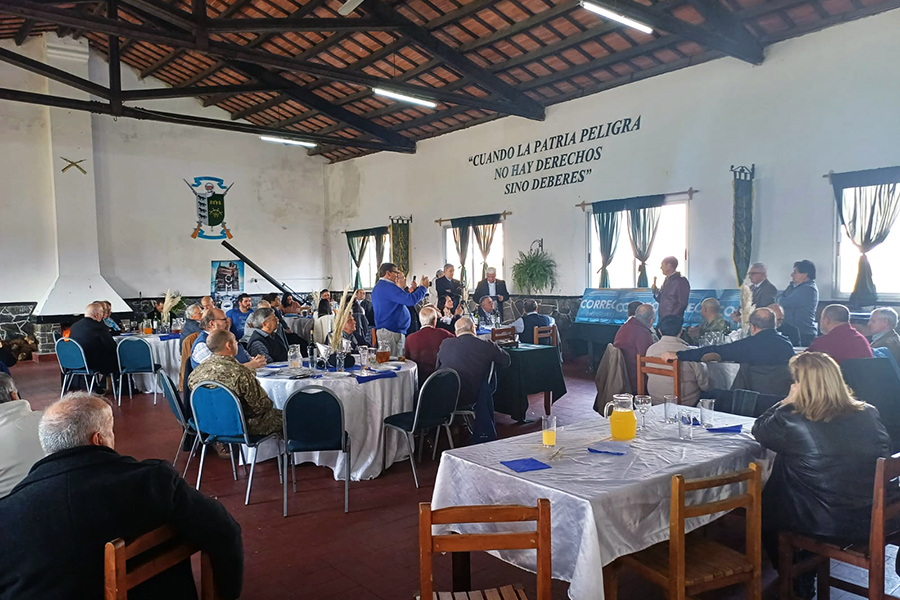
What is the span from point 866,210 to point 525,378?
4.56 metres

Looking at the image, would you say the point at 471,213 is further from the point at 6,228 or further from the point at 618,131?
the point at 6,228

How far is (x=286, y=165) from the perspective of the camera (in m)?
15.5

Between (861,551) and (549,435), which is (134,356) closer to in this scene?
(549,435)

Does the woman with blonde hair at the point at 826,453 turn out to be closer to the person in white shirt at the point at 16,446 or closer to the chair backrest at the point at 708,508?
the chair backrest at the point at 708,508

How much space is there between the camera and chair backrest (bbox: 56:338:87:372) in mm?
7008

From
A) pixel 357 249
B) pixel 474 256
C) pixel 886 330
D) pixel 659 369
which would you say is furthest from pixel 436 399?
pixel 357 249

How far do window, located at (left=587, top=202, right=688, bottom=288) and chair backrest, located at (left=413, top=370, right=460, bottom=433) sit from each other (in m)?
5.71

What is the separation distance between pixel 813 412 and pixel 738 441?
0.39 metres

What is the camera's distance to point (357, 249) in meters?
15.3

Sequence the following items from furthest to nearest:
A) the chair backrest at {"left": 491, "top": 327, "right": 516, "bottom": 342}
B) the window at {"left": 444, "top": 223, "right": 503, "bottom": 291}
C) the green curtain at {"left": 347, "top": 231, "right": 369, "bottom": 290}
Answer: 1. the green curtain at {"left": 347, "top": 231, "right": 369, "bottom": 290}
2. the window at {"left": 444, "top": 223, "right": 503, "bottom": 291}
3. the chair backrest at {"left": 491, "top": 327, "right": 516, "bottom": 342}

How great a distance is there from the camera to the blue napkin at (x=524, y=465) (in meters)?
2.35

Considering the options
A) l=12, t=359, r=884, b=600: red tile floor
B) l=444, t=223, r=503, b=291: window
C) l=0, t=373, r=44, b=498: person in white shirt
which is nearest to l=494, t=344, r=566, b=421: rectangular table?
l=12, t=359, r=884, b=600: red tile floor

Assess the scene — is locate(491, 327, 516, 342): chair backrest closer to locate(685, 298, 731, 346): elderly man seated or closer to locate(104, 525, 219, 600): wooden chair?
locate(685, 298, 731, 346): elderly man seated

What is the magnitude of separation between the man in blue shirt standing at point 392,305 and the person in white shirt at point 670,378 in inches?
103
